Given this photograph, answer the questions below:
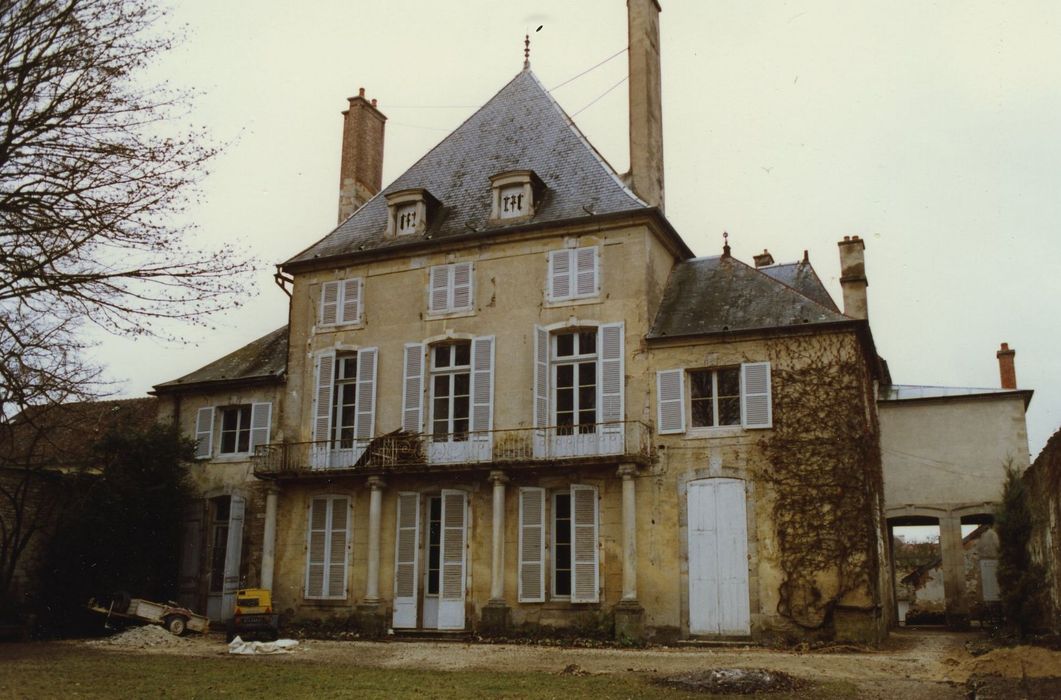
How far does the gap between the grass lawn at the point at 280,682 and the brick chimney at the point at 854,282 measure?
13.3 meters

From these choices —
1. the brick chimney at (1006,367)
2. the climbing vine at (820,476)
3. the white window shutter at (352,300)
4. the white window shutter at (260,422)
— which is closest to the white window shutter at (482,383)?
the white window shutter at (352,300)

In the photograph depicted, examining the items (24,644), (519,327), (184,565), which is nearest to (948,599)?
(519,327)

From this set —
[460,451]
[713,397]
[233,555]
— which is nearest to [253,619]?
[233,555]

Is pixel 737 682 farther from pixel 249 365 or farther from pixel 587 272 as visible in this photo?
pixel 249 365

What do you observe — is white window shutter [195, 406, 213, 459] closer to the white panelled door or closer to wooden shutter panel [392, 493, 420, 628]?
wooden shutter panel [392, 493, 420, 628]

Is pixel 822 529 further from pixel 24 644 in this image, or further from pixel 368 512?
pixel 24 644

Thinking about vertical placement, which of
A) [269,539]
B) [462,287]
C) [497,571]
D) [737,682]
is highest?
[462,287]

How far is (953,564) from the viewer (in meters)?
23.2

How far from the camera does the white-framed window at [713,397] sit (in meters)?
17.0

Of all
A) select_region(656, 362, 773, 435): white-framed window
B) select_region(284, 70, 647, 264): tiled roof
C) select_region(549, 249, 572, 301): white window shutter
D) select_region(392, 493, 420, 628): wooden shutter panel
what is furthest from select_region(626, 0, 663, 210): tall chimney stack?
select_region(392, 493, 420, 628): wooden shutter panel

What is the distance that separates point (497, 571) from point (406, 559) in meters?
2.13

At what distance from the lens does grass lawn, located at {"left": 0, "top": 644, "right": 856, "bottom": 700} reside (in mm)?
10227

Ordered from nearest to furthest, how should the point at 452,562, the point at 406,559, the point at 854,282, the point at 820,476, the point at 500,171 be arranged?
the point at 820,476 → the point at 452,562 → the point at 406,559 → the point at 500,171 → the point at 854,282

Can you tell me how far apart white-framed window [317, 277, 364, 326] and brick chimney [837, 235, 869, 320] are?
36.4ft
